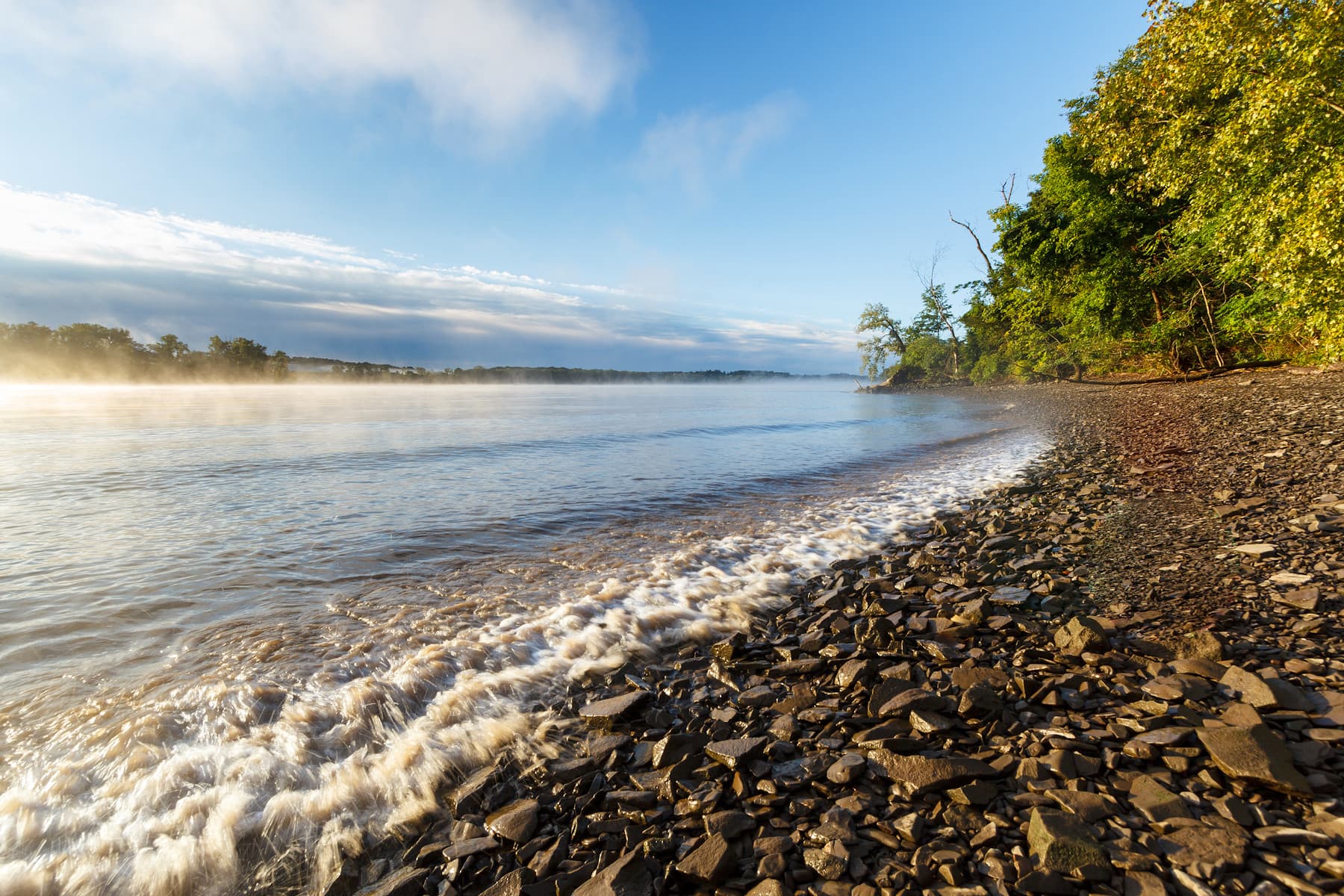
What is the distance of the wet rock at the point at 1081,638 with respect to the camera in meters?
4.18

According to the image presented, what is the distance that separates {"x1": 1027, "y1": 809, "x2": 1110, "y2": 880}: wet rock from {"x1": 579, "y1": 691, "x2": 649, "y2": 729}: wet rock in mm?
2638

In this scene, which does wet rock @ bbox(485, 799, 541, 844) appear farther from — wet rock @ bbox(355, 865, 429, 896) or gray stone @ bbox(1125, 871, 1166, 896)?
gray stone @ bbox(1125, 871, 1166, 896)

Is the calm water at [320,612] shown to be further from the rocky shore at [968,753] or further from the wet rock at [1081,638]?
the wet rock at [1081,638]

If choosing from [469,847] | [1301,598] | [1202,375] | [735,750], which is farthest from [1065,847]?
[1202,375]

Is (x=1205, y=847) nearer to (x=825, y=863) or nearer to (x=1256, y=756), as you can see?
(x=1256, y=756)

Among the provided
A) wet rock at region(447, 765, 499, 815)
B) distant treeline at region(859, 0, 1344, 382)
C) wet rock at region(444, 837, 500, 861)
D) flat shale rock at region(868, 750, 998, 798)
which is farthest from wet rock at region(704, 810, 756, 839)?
distant treeline at region(859, 0, 1344, 382)

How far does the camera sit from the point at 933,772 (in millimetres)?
2998

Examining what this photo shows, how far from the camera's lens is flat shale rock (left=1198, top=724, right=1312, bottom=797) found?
2.59m

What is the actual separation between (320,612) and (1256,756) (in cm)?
836

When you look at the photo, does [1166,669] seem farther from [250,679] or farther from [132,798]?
[250,679]

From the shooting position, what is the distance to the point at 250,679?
4895 millimetres

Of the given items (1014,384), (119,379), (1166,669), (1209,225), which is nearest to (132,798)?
(1166,669)

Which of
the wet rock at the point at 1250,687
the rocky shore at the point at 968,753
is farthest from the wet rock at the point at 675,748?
the wet rock at the point at 1250,687

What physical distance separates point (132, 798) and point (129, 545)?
804 cm
